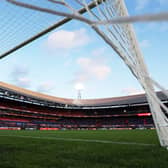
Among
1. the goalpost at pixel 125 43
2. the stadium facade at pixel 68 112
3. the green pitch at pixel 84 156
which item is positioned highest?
the stadium facade at pixel 68 112

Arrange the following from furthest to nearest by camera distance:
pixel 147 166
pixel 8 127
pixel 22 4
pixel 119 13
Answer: pixel 8 127, pixel 119 13, pixel 147 166, pixel 22 4

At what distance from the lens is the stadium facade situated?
4453cm

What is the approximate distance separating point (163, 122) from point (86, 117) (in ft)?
171

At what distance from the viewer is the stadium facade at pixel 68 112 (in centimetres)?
4453

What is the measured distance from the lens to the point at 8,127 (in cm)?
4212

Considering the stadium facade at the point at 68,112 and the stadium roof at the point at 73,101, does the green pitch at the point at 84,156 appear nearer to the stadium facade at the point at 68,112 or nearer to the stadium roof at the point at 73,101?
the stadium roof at the point at 73,101

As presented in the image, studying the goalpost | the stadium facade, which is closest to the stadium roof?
the stadium facade

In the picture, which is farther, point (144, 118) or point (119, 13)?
point (144, 118)

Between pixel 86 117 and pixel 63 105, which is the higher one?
pixel 63 105

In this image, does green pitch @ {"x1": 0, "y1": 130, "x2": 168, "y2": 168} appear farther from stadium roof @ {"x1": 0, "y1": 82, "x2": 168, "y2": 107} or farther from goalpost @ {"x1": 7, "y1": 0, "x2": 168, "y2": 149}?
stadium roof @ {"x1": 0, "y1": 82, "x2": 168, "y2": 107}

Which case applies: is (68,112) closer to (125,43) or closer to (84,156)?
(84,156)

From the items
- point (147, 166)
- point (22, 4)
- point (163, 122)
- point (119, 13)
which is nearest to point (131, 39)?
point (119, 13)

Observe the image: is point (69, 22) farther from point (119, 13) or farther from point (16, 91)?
point (16, 91)

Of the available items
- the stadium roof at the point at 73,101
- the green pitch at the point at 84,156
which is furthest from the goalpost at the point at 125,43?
the stadium roof at the point at 73,101
